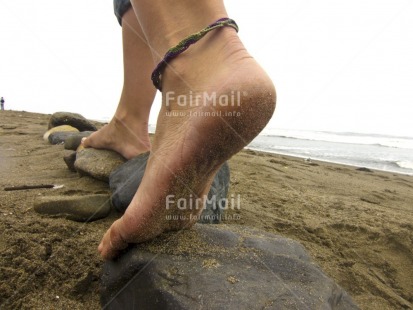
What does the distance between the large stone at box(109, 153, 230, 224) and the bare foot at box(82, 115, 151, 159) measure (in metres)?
0.22

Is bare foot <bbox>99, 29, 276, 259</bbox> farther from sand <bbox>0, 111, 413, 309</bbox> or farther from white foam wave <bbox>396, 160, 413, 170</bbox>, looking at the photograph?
white foam wave <bbox>396, 160, 413, 170</bbox>

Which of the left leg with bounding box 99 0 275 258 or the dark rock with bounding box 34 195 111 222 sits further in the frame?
the dark rock with bounding box 34 195 111 222

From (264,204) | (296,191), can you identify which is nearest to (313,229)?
(264,204)

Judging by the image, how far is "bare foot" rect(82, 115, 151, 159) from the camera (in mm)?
1920

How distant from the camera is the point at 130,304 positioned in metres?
1.02

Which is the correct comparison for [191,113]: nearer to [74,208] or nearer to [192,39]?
[192,39]

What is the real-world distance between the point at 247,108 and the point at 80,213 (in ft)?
2.96

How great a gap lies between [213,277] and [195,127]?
1.44 ft

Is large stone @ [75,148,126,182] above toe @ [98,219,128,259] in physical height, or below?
above

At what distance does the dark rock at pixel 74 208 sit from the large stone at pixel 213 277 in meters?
0.38

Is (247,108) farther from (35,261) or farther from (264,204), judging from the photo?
(264,204)

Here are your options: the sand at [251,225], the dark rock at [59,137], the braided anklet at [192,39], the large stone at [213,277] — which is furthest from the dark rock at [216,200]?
the dark rock at [59,137]

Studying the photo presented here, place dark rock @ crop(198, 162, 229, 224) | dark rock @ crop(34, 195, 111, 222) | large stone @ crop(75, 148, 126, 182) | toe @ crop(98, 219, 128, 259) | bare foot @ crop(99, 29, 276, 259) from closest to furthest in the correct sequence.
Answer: bare foot @ crop(99, 29, 276, 259)
toe @ crop(98, 219, 128, 259)
dark rock @ crop(34, 195, 111, 222)
dark rock @ crop(198, 162, 229, 224)
large stone @ crop(75, 148, 126, 182)

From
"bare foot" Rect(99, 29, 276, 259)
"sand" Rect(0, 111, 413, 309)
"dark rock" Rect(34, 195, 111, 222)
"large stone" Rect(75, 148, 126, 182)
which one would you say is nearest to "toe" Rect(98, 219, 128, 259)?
"bare foot" Rect(99, 29, 276, 259)
